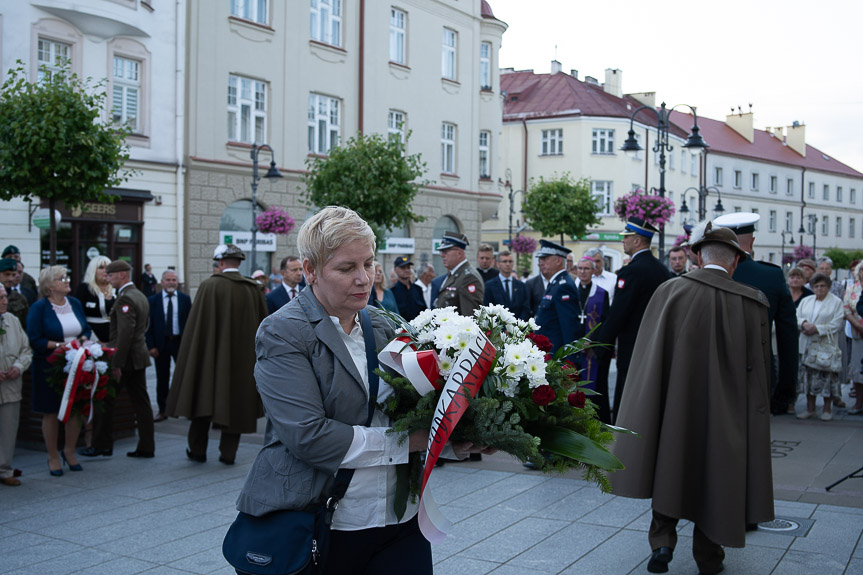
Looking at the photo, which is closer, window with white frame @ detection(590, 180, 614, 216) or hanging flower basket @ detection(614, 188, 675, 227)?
hanging flower basket @ detection(614, 188, 675, 227)

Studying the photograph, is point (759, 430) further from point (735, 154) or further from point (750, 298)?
point (735, 154)

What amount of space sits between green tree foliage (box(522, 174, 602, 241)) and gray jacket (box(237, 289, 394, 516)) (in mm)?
40005

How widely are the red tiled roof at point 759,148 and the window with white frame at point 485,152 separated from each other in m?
30.9

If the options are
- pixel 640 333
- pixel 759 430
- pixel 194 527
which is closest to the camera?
pixel 759 430

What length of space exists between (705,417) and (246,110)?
2201cm

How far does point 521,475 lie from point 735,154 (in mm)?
62230

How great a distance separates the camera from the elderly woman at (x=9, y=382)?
731 centimetres

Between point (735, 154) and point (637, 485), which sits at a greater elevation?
point (735, 154)

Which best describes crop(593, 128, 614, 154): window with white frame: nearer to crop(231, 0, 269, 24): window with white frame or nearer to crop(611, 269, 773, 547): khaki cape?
crop(231, 0, 269, 24): window with white frame

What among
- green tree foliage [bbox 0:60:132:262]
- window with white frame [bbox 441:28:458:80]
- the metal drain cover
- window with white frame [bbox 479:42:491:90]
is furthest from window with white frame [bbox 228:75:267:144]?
the metal drain cover

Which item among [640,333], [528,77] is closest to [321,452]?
[640,333]

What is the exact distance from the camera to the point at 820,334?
436 inches

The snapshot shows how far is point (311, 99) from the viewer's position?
27000mm

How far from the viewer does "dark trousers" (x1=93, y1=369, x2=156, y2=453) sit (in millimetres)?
8422
